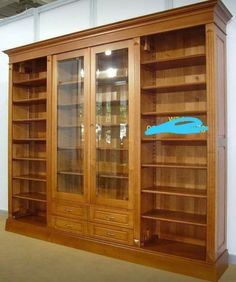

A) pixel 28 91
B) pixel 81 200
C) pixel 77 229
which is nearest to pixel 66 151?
pixel 81 200

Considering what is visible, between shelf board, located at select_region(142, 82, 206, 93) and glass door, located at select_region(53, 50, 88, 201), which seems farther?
glass door, located at select_region(53, 50, 88, 201)

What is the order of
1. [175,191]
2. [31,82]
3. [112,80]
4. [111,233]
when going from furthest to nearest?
[31,82] → [112,80] → [111,233] → [175,191]

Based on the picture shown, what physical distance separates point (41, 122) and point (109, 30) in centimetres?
196

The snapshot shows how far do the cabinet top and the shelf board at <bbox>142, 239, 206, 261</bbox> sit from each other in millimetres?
2371

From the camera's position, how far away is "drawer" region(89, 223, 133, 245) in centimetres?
375

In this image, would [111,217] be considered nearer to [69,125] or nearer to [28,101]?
[69,125]

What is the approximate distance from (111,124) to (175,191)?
1.16 metres

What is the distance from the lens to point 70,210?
4207mm

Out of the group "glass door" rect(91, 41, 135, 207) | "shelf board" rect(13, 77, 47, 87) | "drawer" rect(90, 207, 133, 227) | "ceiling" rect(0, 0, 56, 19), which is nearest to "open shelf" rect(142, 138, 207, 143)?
"glass door" rect(91, 41, 135, 207)

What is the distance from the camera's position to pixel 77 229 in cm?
414

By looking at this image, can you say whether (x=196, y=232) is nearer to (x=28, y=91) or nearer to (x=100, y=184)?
(x=100, y=184)

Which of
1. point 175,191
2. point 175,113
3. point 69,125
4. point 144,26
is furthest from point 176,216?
point 144,26

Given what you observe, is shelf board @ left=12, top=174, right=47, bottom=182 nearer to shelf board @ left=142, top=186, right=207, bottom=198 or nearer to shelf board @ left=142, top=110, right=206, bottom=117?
shelf board @ left=142, top=186, right=207, bottom=198

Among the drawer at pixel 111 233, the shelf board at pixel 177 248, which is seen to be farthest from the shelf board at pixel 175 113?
the shelf board at pixel 177 248
